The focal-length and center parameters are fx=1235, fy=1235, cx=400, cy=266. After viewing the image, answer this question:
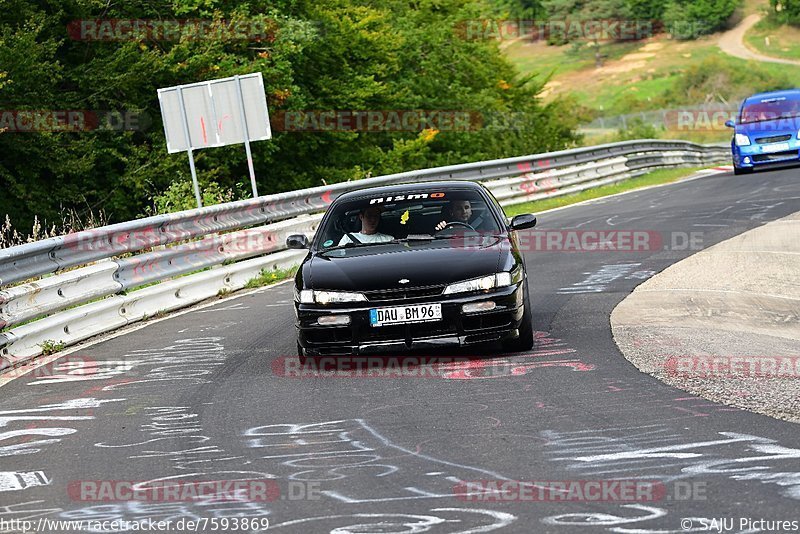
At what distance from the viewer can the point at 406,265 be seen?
912 centimetres

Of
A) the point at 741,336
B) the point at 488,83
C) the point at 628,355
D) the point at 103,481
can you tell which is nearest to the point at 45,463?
the point at 103,481

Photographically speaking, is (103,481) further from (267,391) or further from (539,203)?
(539,203)

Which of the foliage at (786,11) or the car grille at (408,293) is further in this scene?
the foliage at (786,11)

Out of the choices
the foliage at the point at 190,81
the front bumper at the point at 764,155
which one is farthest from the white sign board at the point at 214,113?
the front bumper at the point at 764,155

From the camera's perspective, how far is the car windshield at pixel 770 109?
29875 mm

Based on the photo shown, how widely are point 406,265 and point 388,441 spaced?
2.75m

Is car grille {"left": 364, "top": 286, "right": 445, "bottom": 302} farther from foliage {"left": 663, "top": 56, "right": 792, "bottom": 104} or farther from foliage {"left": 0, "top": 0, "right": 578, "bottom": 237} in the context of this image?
foliage {"left": 663, "top": 56, "right": 792, "bottom": 104}

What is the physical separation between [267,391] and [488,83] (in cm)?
4329

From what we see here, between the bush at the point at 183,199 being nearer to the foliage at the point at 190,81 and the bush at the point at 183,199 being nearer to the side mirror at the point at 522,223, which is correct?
the foliage at the point at 190,81

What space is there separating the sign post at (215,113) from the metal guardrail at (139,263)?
2098mm

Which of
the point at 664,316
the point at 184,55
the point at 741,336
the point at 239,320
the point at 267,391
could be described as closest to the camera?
the point at 267,391

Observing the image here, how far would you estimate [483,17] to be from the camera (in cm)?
5316

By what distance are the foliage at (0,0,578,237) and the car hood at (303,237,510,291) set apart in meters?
13.4

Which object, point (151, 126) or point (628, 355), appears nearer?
point (628, 355)
